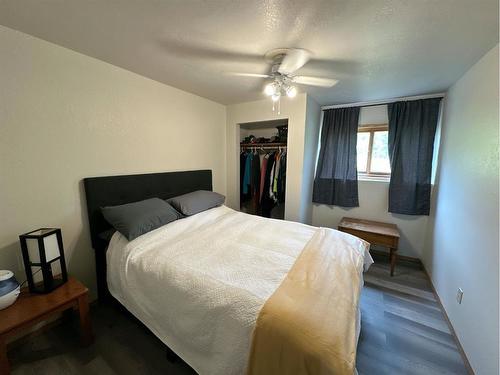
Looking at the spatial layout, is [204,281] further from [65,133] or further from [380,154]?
[380,154]

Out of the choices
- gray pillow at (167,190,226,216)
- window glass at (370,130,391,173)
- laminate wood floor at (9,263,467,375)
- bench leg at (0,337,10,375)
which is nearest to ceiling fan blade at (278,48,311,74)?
gray pillow at (167,190,226,216)

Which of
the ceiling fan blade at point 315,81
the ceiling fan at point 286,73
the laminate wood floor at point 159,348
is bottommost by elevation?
the laminate wood floor at point 159,348

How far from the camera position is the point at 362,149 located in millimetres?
3193

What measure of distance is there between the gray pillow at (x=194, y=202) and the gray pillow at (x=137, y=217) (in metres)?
0.23

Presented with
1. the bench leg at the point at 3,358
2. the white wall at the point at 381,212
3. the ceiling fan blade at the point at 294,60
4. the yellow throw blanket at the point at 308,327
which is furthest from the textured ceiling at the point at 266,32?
the bench leg at the point at 3,358

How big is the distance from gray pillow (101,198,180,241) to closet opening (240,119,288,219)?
168cm

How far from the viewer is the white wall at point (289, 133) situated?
2764 millimetres

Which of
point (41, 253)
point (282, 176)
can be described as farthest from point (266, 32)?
point (41, 253)

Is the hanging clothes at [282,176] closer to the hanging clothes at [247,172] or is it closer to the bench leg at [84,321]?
the hanging clothes at [247,172]

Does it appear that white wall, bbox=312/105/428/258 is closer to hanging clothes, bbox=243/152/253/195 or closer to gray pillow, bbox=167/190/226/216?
hanging clothes, bbox=243/152/253/195

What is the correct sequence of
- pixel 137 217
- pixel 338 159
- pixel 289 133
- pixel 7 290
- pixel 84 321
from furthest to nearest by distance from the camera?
pixel 338 159, pixel 289 133, pixel 137 217, pixel 84 321, pixel 7 290

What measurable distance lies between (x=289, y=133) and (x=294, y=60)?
1.20 m

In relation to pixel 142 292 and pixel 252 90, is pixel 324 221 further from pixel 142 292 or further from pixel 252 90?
pixel 142 292

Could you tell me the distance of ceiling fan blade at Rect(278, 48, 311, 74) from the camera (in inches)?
61.9
